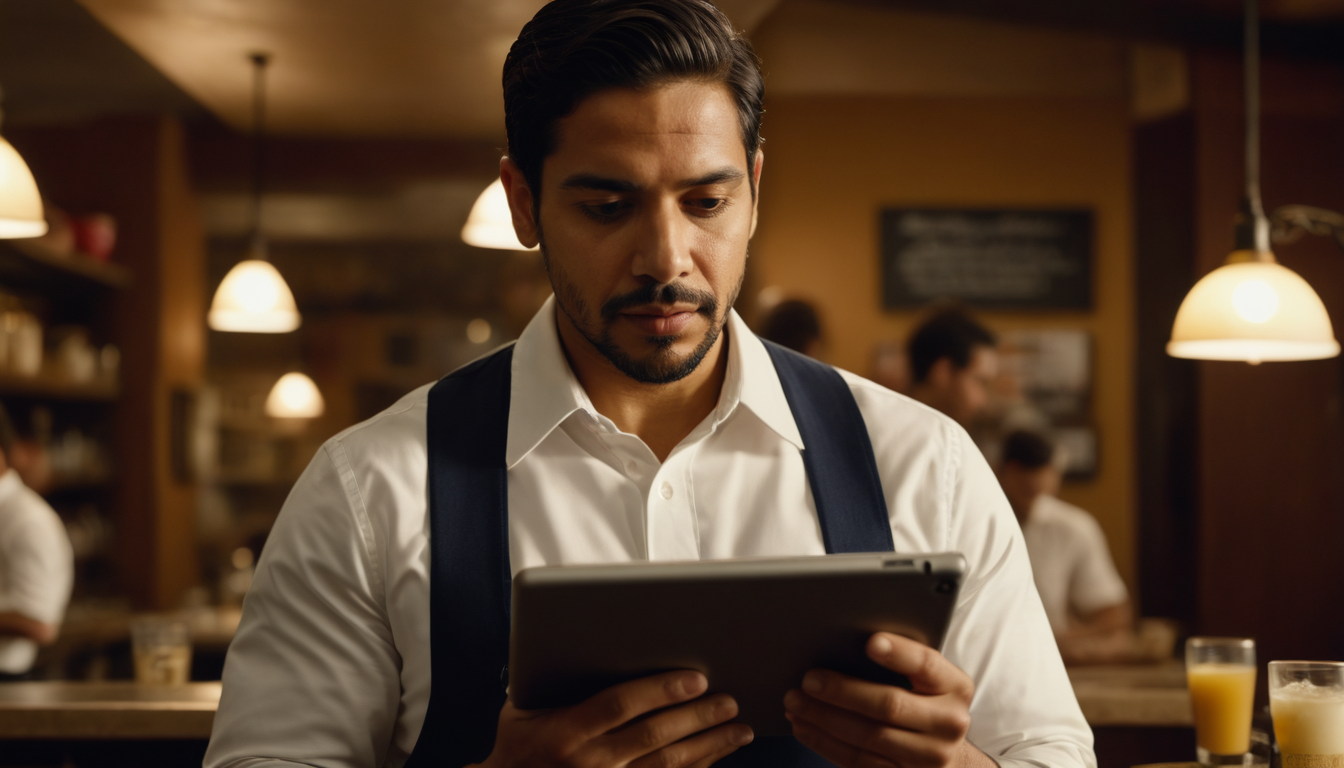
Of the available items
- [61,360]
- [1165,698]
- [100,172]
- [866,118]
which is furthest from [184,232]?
[1165,698]

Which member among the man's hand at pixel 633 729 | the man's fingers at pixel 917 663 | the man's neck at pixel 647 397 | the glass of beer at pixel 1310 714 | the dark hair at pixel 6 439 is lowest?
the glass of beer at pixel 1310 714

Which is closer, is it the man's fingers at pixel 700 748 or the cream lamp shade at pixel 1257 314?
the man's fingers at pixel 700 748

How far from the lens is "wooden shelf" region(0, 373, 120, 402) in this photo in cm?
465

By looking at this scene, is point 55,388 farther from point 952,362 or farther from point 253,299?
point 952,362

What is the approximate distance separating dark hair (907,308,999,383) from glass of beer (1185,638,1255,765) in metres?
1.48

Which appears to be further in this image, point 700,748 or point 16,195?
point 16,195

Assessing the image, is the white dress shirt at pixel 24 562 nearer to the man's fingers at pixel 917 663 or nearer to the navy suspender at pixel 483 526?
the navy suspender at pixel 483 526

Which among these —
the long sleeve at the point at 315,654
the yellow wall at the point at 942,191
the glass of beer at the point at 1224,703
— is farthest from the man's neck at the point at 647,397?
the yellow wall at the point at 942,191

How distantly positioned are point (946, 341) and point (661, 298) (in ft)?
7.61

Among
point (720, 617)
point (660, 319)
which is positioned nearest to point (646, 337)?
point (660, 319)

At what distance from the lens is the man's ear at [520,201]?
1327 millimetres

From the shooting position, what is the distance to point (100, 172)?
5.82 m

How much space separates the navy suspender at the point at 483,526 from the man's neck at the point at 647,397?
3.3 inches

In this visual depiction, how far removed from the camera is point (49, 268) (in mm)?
4984
